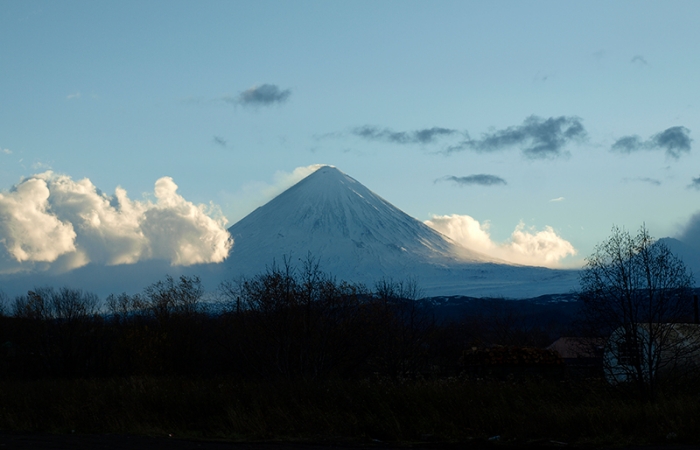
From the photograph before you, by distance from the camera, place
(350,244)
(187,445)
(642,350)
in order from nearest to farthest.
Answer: (187,445)
(642,350)
(350,244)

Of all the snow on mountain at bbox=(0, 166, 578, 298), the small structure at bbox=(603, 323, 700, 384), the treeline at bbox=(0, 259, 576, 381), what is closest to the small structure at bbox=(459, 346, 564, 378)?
the treeline at bbox=(0, 259, 576, 381)

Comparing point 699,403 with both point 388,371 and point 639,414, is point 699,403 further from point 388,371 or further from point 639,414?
point 388,371

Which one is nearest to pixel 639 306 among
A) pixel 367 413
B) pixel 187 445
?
pixel 367 413

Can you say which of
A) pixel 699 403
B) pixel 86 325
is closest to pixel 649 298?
pixel 699 403

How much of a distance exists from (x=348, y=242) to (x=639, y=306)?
16133 centimetres

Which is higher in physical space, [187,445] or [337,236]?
[337,236]

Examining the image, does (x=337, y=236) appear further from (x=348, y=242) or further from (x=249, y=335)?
(x=249, y=335)

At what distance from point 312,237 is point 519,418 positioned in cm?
16325

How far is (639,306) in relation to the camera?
59.4 ft

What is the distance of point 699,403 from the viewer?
575 inches

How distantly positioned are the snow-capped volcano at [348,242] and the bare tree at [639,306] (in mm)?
144325

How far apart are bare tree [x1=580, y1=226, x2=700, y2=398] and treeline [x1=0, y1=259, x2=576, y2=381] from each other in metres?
8.86

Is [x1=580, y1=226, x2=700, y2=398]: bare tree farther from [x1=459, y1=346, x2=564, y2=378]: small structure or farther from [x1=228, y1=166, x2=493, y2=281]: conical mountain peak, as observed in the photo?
[x1=228, y1=166, x2=493, y2=281]: conical mountain peak

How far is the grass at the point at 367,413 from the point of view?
14547 mm
